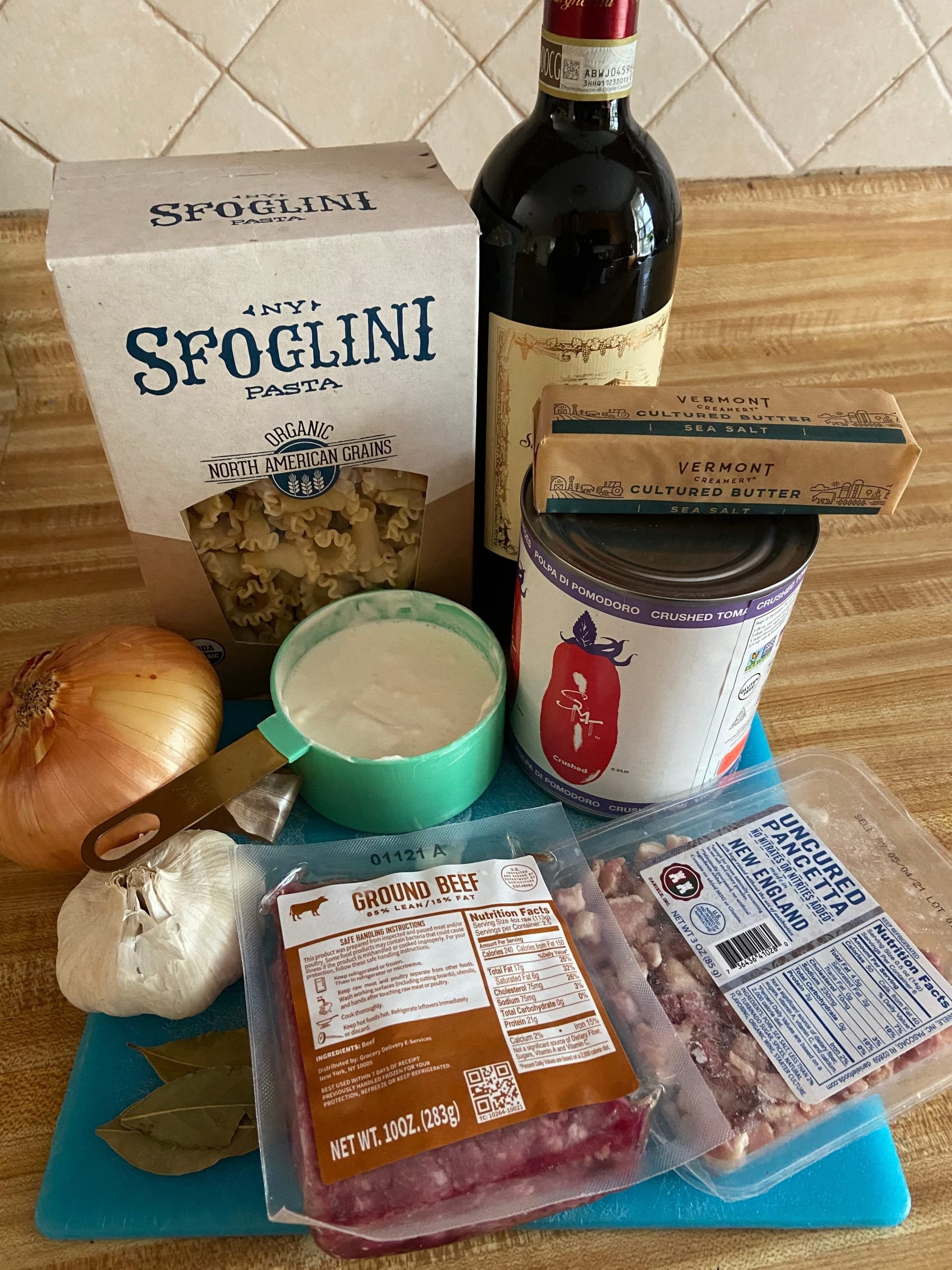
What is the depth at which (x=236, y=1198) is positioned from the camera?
503 mm

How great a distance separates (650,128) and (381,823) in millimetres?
753

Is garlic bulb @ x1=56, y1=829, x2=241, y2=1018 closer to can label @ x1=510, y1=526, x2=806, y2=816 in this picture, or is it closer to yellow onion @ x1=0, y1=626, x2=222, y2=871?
yellow onion @ x1=0, y1=626, x2=222, y2=871

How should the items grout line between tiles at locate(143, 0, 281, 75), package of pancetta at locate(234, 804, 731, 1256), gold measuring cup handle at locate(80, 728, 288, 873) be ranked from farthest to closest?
1. grout line between tiles at locate(143, 0, 281, 75)
2. gold measuring cup handle at locate(80, 728, 288, 873)
3. package of pancetta at locate(234, 804, 731, 1256)

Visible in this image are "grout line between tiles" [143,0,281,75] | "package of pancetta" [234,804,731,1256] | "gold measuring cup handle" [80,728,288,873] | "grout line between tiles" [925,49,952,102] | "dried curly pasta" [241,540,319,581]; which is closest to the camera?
"package of pancetta" [234,804,731,1256]

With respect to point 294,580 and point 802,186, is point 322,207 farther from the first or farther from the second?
point 802,186

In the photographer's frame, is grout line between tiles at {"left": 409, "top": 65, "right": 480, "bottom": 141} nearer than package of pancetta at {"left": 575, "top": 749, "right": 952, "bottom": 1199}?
No

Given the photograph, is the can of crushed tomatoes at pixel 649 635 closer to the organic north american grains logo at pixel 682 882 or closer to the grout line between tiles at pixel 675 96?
the organic north american grains logo at pixel 682 882

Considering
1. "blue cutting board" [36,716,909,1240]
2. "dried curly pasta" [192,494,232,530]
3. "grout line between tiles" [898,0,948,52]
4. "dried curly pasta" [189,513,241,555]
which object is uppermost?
"grout line between tiles" [898,0,948,52]

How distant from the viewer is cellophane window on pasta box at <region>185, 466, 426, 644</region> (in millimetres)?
660

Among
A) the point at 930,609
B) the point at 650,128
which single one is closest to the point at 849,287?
the point at 650,128

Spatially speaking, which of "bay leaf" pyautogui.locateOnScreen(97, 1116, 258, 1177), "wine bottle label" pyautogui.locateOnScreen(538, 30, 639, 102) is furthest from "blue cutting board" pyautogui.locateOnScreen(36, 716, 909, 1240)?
"wine bottle label" pyautogui.locateOnScreen(538, 30, 639, 102)

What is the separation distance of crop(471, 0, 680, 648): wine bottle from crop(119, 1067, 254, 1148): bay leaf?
470mm

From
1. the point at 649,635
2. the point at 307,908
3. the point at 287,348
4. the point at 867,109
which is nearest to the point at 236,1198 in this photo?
the point at 307,908

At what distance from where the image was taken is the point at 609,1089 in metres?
0.49
